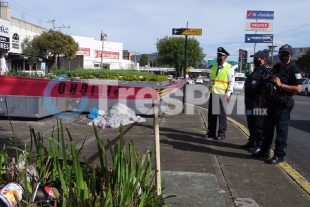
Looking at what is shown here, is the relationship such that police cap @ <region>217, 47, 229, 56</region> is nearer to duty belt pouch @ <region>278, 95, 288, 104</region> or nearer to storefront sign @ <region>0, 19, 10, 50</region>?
duty belt pouch @ <region>278, 95, 288, 104</region>

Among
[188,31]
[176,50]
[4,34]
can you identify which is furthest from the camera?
[176,50]

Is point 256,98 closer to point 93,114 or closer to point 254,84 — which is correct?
point 254,84

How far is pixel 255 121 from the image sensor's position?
241 inches

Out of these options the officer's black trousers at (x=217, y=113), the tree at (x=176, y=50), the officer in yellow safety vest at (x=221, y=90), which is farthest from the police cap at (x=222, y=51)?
the tree at (x=176, y=50)

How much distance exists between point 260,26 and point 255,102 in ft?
187

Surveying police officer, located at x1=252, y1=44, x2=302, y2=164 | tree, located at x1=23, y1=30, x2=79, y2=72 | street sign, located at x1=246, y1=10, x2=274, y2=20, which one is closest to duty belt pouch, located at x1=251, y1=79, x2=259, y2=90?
police officer, located at x1=252, y1=44, x2=302, y2=164

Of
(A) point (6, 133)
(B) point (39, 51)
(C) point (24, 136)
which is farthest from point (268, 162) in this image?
(B) point (39, 51)

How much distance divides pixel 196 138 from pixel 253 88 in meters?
1.69

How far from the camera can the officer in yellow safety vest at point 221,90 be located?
7023 millimetres

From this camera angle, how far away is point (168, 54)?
69375 millimetres

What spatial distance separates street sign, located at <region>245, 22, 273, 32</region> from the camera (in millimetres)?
59750

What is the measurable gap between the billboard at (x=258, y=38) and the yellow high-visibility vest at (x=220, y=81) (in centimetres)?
5567

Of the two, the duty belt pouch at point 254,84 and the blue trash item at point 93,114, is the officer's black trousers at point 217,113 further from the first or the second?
the blue trash item at point 93,114

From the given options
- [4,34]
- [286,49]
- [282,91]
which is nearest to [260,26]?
[4,34]
